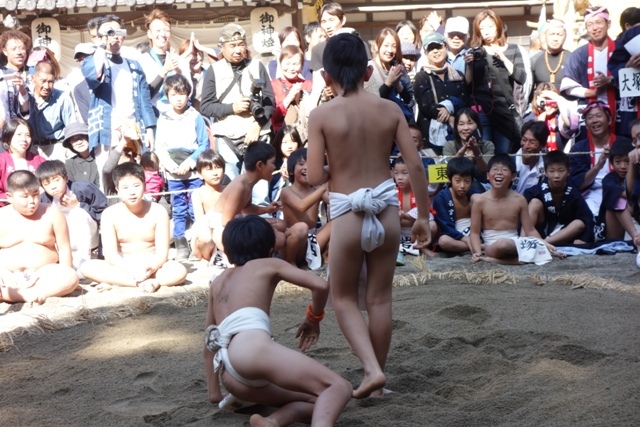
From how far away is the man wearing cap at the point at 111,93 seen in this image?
257 inches

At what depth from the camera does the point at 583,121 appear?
628 cm

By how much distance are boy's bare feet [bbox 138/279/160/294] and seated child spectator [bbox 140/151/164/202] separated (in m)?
1.56

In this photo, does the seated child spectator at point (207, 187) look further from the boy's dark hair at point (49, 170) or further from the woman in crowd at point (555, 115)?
the woman in crowd at point (555, 115)

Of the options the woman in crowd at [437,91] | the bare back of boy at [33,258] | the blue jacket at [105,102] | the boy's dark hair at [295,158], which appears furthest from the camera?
the blue jacket at [105,102]

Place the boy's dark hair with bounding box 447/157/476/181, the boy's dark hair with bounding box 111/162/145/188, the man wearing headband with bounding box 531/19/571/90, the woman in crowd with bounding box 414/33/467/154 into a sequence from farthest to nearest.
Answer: the man wearing headband with bounding box 531/19/571/90
the woman in crowd with bounding box 414/33/467/154
the boy's dark hair with bounding box 447/157/476/181
the boy's dark hair with bounding box 111/162/145/188

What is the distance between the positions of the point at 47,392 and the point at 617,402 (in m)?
2.03

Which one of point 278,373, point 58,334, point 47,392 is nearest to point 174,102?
point 58,334

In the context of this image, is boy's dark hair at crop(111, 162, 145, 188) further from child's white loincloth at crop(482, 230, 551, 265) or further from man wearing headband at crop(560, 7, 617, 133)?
man wearing headband at crop(560, 7, 617, 133)

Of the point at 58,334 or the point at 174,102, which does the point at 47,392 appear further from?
the point at 174,102

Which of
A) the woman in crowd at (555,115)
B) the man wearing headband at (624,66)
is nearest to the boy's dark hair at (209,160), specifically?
the woman in crowd at (555,115)

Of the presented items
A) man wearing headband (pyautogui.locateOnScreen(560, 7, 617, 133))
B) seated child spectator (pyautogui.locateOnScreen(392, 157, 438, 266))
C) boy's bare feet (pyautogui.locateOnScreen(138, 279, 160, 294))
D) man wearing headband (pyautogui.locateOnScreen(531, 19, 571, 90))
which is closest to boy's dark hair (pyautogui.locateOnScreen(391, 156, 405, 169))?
seated child spectator (pyautogui.locateOnScreen(392, 157, 438, 266))

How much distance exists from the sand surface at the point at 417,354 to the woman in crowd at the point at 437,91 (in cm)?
157

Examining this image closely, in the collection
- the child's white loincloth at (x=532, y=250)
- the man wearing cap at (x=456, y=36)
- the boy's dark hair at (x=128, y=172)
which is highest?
the man wearing cap at (x=456, y=36)

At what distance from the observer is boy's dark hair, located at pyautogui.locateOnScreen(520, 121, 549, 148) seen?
Result: 20.1 ft
